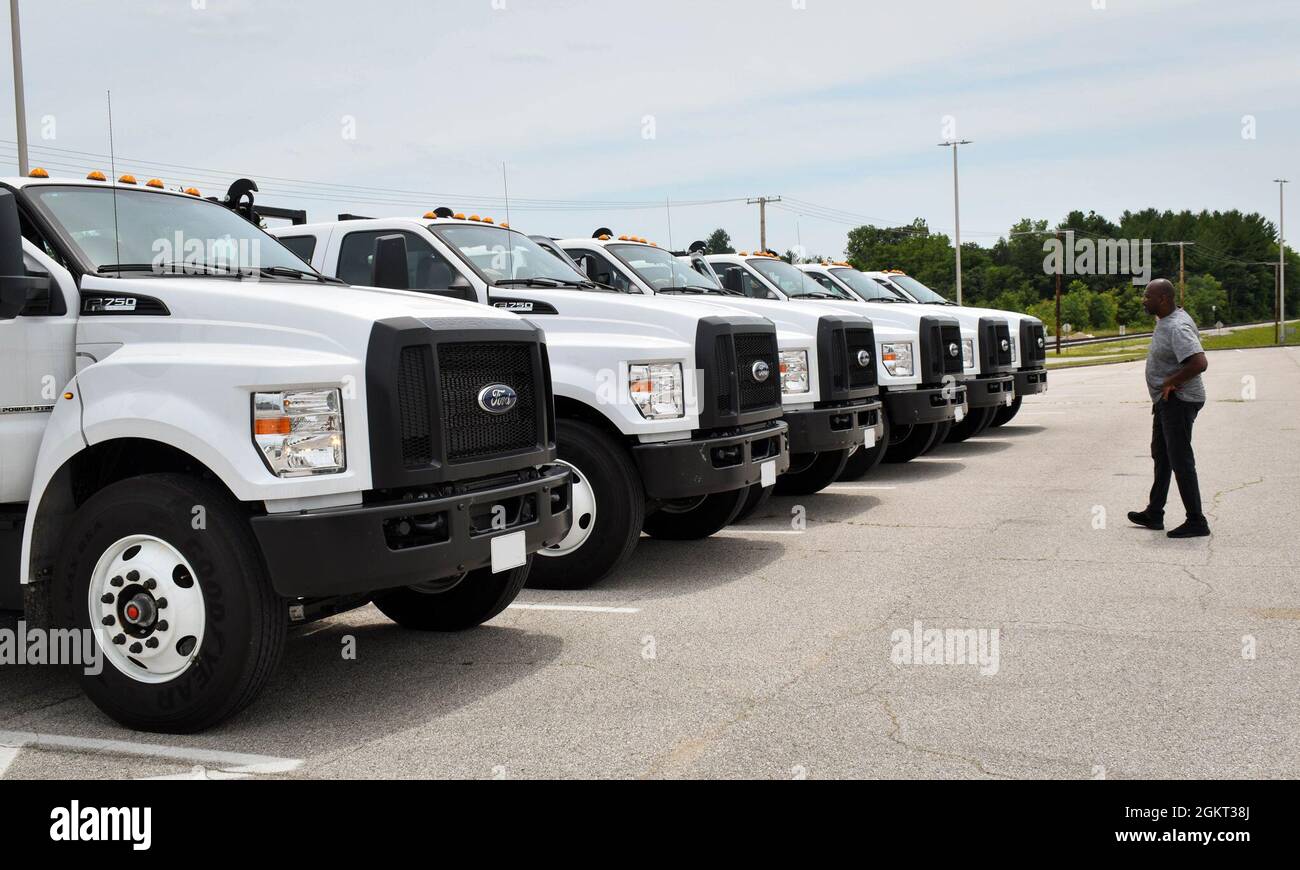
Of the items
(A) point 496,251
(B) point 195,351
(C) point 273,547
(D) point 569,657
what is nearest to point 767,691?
(D) point 569,657

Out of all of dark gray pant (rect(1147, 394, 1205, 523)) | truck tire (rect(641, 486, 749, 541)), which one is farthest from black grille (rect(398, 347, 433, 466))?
dark gray pant (rect(1147, 394, 1205, 523))

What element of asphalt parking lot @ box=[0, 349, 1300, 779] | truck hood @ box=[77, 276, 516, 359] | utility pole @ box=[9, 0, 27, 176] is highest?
utility pole @ box=[9, 0, 27, 176]

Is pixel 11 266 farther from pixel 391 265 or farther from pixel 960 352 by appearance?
pixel 960 352

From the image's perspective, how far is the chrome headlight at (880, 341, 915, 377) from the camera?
1260 centimetres

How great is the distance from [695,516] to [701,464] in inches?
64.8

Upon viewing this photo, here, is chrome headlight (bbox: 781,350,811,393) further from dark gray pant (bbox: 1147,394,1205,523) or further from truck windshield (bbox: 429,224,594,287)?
dark gray pant (bbox: 1147,394,1205,523)

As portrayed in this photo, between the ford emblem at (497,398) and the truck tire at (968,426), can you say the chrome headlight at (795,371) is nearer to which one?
the ford emblem at (497,398)

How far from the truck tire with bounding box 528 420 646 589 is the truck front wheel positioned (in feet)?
3.34

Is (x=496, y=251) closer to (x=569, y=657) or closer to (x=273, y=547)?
(x=569, y=657)

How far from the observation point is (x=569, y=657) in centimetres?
604

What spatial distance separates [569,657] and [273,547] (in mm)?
1908

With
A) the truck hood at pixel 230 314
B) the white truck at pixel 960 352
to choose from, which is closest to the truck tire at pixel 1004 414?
the white truck at pixel 960 352

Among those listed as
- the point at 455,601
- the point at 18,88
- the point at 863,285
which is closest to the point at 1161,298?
the point at 455,601

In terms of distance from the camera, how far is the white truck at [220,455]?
4.64 m
